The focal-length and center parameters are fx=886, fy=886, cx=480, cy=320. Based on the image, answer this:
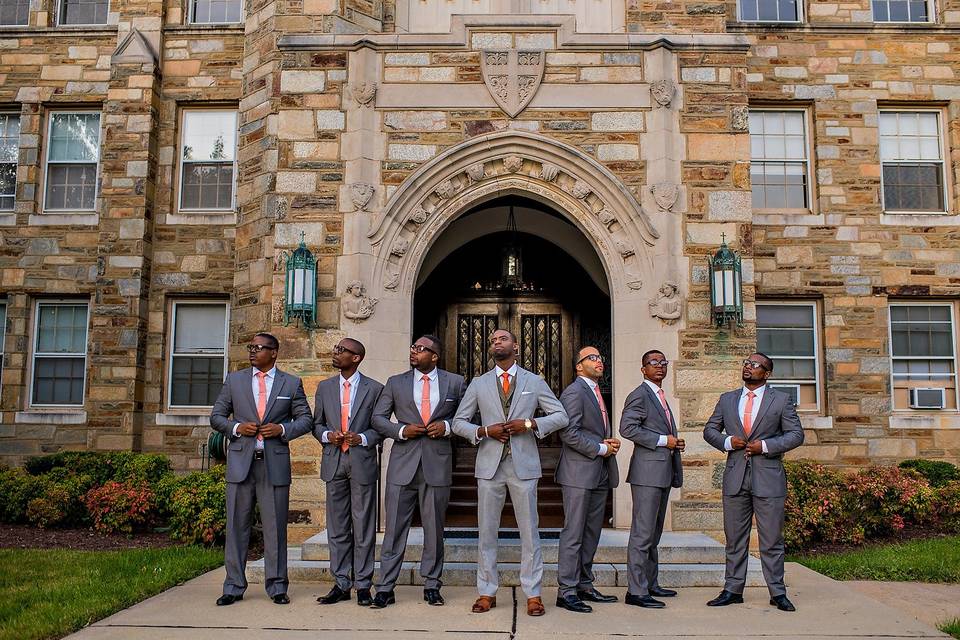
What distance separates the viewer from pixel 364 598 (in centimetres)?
636

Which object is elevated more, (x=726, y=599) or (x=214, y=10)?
(x=214, y=10)

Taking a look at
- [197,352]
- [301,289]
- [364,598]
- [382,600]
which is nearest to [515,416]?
[382,600]

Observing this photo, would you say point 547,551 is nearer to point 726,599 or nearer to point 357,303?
point 726,599

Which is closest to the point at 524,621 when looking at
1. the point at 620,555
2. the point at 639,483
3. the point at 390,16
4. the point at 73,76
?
the point at 639,483

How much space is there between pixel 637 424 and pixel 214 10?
32.0 feet

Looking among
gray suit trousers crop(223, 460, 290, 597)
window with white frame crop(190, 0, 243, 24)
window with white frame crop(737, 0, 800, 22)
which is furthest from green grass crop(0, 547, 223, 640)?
window with white frame crop(737, 0, 800, 22)

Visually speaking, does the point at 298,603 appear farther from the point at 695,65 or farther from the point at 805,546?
the point at 695,65

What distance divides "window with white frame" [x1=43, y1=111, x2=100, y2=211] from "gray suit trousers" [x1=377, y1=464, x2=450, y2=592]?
869 centimetres

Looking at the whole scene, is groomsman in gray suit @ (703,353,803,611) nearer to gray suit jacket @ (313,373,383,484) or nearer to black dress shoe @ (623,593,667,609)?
black dress shoe @ (623,593,667,609)

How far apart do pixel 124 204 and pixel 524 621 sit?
9184 mm

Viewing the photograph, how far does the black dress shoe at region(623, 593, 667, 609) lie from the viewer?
250 inches

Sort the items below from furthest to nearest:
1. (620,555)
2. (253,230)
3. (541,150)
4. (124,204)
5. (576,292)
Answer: (124,204)
(576,292)
(253,230)
(541,150)
(620,555)

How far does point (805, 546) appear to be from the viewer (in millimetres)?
9719

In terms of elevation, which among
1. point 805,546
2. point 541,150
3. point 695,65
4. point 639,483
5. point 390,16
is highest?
point 390,16
